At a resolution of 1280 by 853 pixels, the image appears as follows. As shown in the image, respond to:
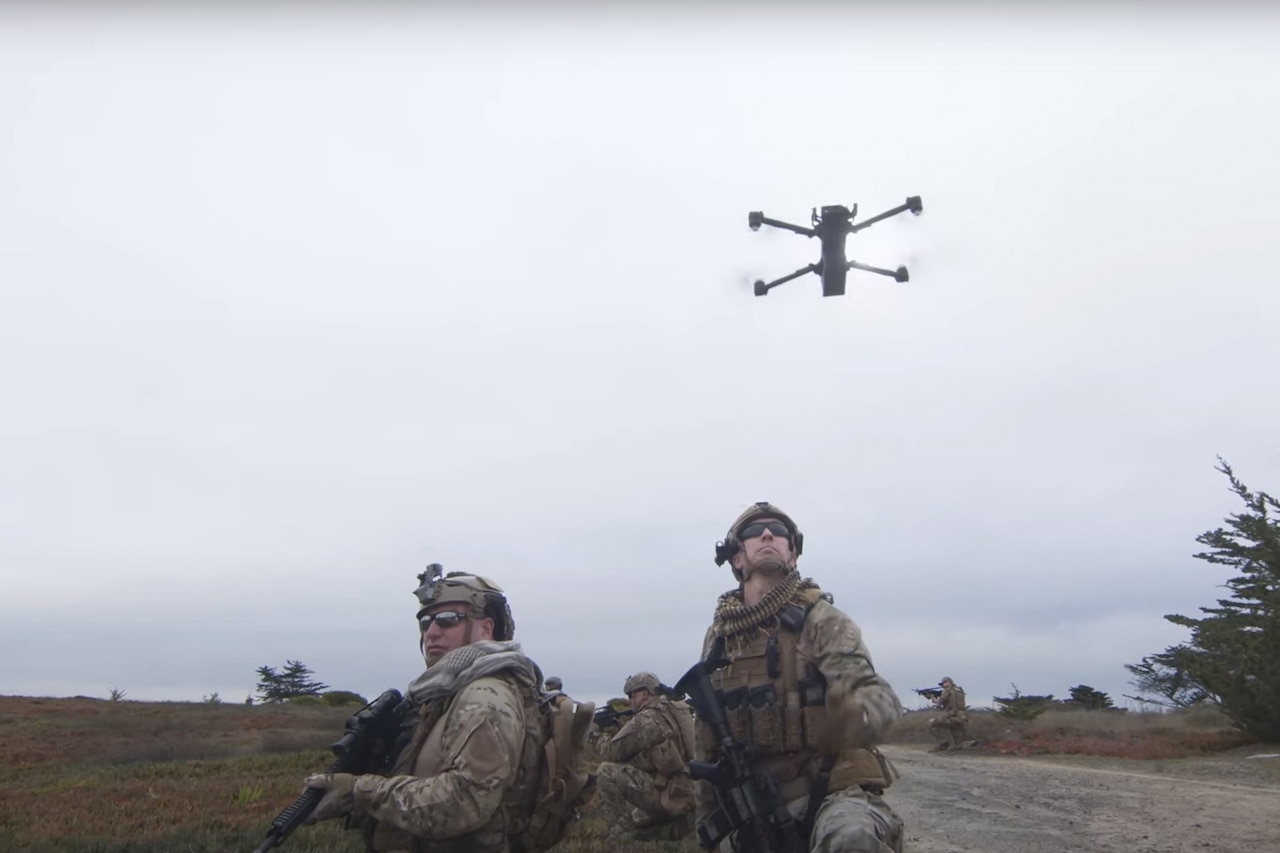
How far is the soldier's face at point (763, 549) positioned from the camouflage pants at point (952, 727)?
74.6 feet

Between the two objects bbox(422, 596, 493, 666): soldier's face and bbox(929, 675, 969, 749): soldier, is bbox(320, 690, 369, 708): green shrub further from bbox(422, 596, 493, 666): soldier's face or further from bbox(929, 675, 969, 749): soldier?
bbox(422, 596, 493, 666): soldier's face

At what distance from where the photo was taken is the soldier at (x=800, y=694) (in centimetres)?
442

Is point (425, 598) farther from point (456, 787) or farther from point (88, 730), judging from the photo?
point (88, 730)

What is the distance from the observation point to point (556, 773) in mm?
4598

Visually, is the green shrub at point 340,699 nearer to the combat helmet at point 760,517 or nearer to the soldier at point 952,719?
the soldier at point 952,719

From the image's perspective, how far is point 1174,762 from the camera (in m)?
18.5

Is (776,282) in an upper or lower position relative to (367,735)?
upper

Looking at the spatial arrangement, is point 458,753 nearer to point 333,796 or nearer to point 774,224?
point 333,796

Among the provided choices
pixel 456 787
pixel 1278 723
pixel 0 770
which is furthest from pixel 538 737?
pixel 1278 723

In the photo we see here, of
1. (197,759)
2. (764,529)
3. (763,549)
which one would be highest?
(764,529)

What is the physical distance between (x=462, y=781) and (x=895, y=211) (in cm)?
897


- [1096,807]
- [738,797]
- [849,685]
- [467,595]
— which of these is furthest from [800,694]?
[1096,807]

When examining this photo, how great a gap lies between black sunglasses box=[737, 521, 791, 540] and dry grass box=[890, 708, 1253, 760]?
18.4 m

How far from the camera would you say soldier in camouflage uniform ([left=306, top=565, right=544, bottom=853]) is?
13.0ft
